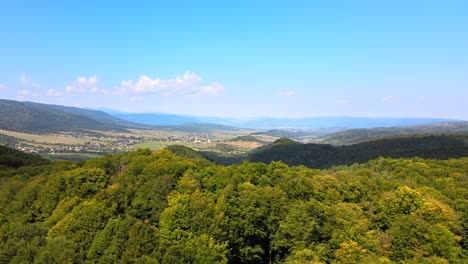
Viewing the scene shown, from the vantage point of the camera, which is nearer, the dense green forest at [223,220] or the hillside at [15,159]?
the dense green forest at [223,220]

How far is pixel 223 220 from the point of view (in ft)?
126

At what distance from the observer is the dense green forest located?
33.7 m

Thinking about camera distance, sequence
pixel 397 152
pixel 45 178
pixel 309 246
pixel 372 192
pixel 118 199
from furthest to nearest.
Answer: pixel 397 152
pixel 45 178
pixel 372 192
pixel 118 199
pixel 309 246

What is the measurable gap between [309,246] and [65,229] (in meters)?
30.2

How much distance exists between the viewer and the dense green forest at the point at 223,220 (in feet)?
110

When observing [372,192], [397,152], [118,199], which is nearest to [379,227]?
[372,192]

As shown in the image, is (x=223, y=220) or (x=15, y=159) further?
(x=15, y=159)

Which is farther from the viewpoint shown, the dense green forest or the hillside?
the hillside

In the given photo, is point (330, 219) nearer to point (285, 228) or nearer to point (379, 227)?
point (285, 228)

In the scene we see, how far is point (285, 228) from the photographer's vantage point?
132 feet

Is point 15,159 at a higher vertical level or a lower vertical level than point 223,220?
lower

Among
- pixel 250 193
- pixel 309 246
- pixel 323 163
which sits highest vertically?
pixel 250 193

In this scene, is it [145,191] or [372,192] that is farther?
[372,192]

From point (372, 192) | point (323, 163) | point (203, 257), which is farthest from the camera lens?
point (323, 163)
